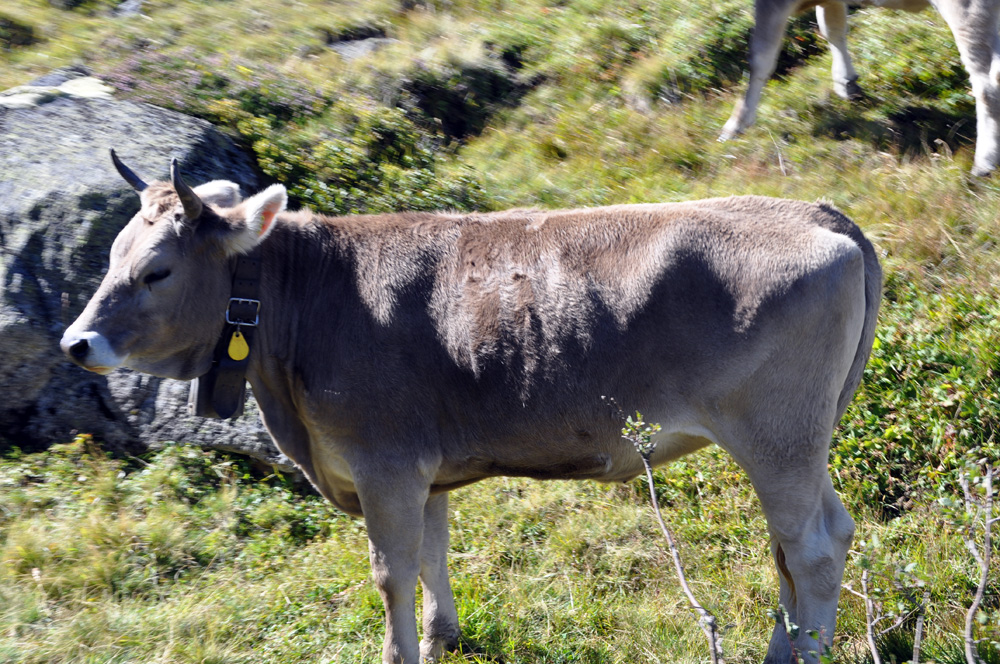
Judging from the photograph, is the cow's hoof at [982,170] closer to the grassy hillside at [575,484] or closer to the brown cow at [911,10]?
the brown cow at [911,10]

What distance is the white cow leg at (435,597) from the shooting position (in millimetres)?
4766

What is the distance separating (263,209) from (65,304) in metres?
3.17

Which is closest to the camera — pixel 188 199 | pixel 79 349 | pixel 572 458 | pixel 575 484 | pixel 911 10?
pixel 79 349

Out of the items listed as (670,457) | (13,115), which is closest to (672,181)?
(670,457)

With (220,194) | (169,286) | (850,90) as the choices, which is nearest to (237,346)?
(169,286)

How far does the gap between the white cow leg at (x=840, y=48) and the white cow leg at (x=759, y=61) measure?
393mm

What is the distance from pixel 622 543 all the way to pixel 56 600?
332 centimetres

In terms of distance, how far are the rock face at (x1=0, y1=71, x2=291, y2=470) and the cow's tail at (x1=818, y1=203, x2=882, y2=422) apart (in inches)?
148

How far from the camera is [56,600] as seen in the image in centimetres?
514

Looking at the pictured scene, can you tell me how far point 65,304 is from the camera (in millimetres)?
6516

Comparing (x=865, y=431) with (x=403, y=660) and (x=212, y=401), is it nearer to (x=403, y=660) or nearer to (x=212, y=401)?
(x=403, y=660)

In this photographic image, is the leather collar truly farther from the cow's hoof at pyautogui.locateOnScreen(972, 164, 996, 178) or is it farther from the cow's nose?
the cow's hoof at pyautogui.locateOnScreen(972, 164, 996, 178)

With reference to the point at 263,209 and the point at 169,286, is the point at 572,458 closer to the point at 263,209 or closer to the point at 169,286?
the point at 263,209

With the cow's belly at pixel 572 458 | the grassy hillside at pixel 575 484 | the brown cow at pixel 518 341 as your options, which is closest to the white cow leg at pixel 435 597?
the grassy hillside at pixel 575 484
